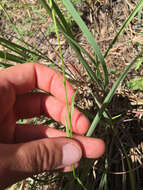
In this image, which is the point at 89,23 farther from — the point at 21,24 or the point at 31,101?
the point at 31,101

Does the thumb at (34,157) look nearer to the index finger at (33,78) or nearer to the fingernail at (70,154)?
the fingernail at (70,154)

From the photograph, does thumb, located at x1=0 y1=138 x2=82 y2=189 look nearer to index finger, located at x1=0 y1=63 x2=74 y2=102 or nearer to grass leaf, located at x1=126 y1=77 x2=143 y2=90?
index finger, located at x1=0 y1=63 x2=74 y2=102

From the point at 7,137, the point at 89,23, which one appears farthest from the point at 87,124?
the point at 89,23

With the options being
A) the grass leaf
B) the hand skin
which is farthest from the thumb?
the grass leaf

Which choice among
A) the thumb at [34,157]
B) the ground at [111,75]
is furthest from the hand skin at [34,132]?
the ground at [111,75]

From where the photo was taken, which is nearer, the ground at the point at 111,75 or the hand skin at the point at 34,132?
the hand skin at the point at 34,132

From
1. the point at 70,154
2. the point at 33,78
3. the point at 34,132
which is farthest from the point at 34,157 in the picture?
the point at 33,78

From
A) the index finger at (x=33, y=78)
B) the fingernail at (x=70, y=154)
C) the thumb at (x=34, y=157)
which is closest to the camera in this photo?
the thumb at (x=34, y=157)
